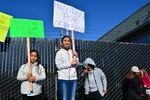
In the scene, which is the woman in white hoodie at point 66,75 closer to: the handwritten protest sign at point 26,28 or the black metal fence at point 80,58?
the handwritten protest sign at point 26,28

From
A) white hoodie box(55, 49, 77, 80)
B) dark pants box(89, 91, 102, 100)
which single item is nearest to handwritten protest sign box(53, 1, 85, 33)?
white hoodie box(55, 49, 77, 80)

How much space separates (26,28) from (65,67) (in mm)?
1323

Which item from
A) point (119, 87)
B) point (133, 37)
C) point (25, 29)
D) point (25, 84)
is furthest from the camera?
point (133, 37)

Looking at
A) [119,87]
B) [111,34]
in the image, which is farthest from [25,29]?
[111,34]

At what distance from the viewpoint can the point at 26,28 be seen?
6.96m

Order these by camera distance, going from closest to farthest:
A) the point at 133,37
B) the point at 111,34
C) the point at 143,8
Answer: the point at 143,8 < the point at 133,37 < the point at 111,34

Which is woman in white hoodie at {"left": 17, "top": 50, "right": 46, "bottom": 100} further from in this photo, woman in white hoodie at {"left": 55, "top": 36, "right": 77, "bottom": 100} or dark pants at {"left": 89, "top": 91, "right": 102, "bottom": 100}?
dark pants at {"left": 89, "top": 91, "right": 102, "bottom": 100}

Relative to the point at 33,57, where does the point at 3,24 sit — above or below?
above

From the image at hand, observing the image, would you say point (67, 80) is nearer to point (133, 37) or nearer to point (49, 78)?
point (49, 78)

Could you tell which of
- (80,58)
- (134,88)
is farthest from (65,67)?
(80,58)

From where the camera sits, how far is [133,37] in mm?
19625

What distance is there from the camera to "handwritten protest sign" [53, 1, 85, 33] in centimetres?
712

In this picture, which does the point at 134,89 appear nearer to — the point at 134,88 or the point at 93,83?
the point at 134,88

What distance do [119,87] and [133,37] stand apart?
33.9ft
